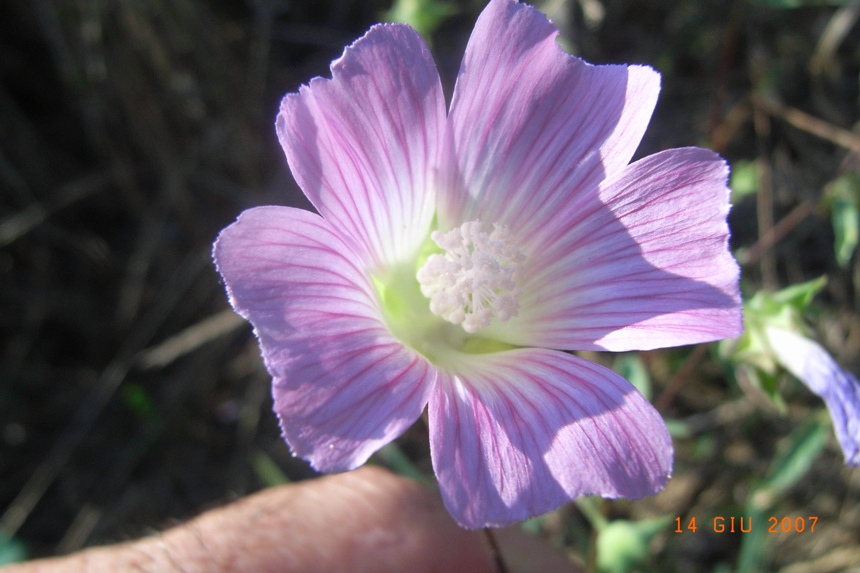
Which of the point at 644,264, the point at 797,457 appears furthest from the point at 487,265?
the point at 797,457

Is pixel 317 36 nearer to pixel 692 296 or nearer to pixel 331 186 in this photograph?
pixel 331 186

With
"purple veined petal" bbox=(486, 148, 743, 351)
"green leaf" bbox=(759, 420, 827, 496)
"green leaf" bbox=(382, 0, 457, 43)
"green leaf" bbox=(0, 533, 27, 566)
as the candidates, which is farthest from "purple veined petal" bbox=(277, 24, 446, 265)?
"green leaf" bbox=(0, 533, 27, 566)

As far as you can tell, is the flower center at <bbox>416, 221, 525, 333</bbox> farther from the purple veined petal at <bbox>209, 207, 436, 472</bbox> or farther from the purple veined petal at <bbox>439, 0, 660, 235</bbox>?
the purple veined petal at <bbox>209, 207, 436, 472</bbox>

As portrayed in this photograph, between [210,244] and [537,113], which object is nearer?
[537,113]

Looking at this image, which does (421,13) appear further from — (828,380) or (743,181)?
(828,380)
